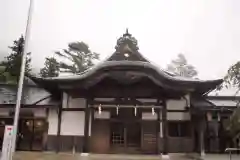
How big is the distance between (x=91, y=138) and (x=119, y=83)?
369 centimetres

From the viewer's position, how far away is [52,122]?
16.1 m

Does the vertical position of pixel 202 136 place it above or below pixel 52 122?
below

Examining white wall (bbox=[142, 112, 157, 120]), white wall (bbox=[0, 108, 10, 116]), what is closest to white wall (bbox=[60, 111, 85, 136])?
white wall (bbox=[142, 112, 157, 120])

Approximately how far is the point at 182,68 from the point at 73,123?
4491 cm

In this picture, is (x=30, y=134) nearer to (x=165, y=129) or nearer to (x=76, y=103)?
(x=76, y=103)

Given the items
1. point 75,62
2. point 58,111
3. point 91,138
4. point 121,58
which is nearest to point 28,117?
point 58,111

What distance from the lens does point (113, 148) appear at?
15.4m

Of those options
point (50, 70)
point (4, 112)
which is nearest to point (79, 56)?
point (50, 70)

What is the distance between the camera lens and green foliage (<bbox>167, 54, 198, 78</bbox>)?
54888 millimetres

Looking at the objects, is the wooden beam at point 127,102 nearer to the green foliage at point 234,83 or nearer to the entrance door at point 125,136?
the entrance door at point 125,136

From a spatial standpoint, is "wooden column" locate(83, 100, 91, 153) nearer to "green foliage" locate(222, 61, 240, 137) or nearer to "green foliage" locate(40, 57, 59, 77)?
"green foliage" locate(222, 61, 240, 137)

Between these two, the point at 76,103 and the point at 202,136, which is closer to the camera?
A: the point at 202,136

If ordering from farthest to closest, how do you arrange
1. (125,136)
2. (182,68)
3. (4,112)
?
1. (182,68)
2. (4,112)
3. (125,136)

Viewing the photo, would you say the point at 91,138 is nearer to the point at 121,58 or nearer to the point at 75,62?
the point at 121,58
